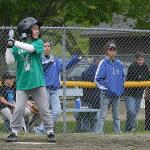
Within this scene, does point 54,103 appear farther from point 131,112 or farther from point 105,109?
point 131,112

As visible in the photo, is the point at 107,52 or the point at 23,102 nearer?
the point at 23,102

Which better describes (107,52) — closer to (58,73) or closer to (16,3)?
(58,73)

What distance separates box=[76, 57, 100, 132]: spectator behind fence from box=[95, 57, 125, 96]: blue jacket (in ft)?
1.84

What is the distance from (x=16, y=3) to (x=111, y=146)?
11.3 m

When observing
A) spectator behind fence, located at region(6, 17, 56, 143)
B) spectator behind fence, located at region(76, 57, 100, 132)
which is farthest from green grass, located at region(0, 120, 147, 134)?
spectator behind fence, located at region(6, 17, 56, 143)

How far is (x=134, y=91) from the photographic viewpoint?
1462 cm

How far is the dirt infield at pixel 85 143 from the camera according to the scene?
33.9 ft

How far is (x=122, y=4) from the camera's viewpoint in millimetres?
22750

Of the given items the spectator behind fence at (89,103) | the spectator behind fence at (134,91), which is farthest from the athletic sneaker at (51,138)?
the spectator behind fence at (134,91)

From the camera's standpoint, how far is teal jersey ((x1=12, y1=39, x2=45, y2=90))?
10.7m

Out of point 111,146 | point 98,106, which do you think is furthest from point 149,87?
point 111,146

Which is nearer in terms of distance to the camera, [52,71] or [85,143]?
[85,143]

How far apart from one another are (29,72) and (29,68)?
7cm

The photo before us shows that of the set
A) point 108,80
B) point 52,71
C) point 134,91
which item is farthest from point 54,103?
point 134,91
